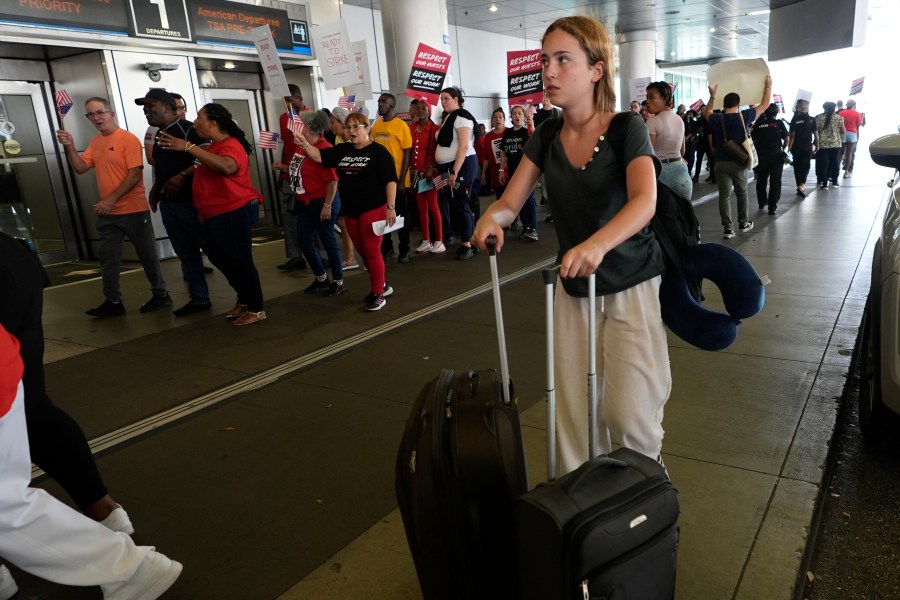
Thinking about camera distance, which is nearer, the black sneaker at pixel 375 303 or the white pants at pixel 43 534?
the white pants at pixel 43 534

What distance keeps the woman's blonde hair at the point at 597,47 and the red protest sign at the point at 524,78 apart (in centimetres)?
950

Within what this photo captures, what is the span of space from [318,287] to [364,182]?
60.7 inches

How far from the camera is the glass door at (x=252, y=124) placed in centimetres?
1121

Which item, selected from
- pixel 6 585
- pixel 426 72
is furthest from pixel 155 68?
pixel 6 585

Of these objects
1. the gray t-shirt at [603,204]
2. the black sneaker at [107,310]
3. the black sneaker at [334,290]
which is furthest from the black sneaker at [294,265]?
the gray t-shirt at [603,204]

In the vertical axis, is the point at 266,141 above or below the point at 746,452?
above

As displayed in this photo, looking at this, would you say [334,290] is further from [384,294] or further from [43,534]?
[43,534]

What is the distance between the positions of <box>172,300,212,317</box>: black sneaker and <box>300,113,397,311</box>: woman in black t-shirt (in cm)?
173

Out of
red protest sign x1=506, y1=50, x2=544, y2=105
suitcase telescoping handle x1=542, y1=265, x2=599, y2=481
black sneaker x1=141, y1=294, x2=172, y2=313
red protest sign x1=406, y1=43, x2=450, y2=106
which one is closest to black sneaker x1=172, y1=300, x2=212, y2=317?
black sneaker x1=141, y1=294, x2=172, y2=313

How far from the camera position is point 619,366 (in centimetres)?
202

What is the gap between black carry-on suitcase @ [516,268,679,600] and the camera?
1491mm

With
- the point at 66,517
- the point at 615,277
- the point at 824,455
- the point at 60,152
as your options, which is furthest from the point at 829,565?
the point at 60,152

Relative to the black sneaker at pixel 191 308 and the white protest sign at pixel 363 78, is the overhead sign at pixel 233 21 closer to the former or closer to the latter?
the white protest sign at pixel 363 78

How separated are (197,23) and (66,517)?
9717mm
